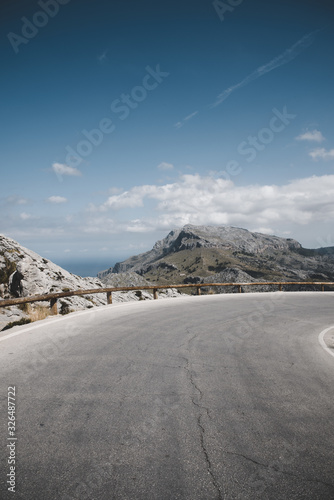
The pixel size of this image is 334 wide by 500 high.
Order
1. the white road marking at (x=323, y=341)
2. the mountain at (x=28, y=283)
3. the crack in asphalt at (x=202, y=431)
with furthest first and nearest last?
the mountain at (x=28, y=283) < the white road marking at (x=323, y=341) < the crack in asphalt at (x=202, y=431)

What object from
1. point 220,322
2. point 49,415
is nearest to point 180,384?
point 49,415

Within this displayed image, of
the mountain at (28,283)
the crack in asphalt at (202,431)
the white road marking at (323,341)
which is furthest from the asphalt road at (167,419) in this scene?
the mountain at (28,283)

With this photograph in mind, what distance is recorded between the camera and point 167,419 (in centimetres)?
307

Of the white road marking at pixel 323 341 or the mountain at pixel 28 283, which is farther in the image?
the mountain at pixel 28 283

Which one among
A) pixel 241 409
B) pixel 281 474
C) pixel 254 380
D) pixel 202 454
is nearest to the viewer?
pixel 281 474

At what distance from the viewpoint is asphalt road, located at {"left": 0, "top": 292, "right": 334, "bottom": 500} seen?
2174 millimetres

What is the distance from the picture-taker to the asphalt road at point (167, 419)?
217 centimetres

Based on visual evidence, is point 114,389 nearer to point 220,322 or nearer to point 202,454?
point 202,454

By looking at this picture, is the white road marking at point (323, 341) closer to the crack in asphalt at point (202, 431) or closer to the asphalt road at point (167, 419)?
the asphalt road at point (167, 419)

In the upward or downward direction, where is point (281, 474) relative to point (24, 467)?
Answer: downward

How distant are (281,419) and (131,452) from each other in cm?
184

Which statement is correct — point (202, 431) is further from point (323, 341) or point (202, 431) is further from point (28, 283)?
point (28, 283)

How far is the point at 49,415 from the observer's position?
121 inches

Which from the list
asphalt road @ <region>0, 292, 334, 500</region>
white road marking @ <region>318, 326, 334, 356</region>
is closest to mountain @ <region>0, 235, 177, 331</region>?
asphalt road @ <region>0, 292, 334, 500</region>
